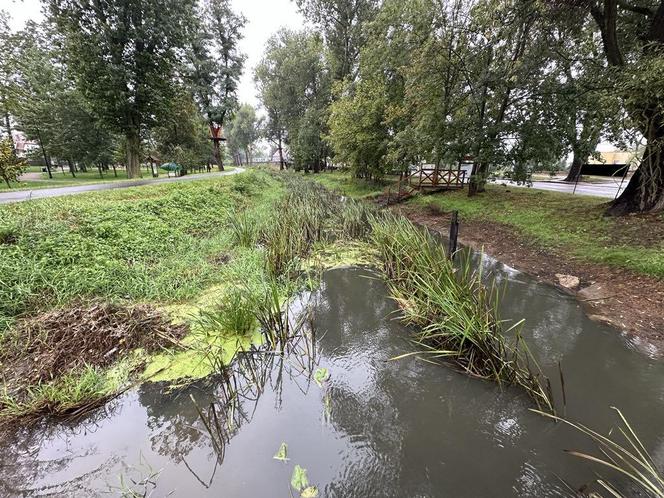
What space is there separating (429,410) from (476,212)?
9.00 meters

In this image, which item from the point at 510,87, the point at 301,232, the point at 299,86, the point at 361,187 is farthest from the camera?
the point at 299,86

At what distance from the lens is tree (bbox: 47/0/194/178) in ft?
37.0

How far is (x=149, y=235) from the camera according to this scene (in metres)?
5.66

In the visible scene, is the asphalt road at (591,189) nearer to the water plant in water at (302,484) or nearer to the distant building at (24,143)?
the water plant in water at (302,484)

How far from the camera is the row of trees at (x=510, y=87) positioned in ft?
20.6

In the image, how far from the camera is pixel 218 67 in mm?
22219

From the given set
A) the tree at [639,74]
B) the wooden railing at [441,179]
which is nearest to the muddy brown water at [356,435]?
the tree at [639,74]

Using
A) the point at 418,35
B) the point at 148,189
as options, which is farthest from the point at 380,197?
the point at 148,189

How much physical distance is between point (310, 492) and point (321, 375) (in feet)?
3.72

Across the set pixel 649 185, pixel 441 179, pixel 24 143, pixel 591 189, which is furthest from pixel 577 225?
pixel 24 143

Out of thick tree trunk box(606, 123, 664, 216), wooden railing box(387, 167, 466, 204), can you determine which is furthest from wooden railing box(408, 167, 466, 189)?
thick tree trunk box(606, 123, 664, 216)

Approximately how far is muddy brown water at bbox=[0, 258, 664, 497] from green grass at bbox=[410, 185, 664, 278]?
9.10ft

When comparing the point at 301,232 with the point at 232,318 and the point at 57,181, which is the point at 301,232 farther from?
the point at 57,181

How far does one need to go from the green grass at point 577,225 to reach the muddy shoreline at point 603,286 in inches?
10.2
